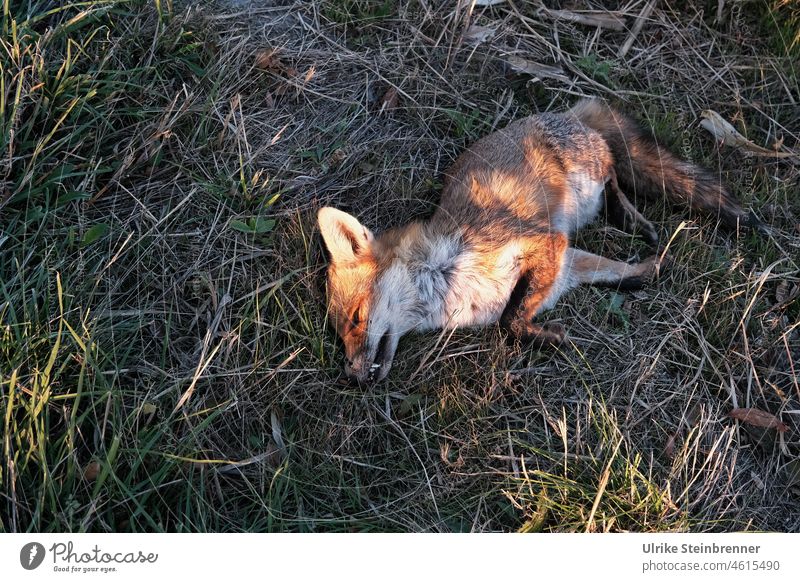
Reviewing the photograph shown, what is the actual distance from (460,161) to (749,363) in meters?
2.34

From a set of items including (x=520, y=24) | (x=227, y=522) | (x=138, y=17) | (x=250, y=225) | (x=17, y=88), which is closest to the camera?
(x=227, y=522)

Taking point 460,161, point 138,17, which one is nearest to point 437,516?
point 460,161

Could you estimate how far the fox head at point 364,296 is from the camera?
3.96 metres

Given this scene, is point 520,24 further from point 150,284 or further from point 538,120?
point 150,284

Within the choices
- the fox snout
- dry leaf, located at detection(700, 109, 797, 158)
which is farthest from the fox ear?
dry leaf, located at detection(700, 109, 797, 158)

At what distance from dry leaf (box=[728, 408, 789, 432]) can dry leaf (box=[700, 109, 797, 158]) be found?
83.5 inches

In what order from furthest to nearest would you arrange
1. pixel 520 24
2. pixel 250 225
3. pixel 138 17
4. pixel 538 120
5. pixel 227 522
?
pixel 520 24 → pixel 538 120 → pixel 138 17 → pixel 250 225 → pixel 227 522

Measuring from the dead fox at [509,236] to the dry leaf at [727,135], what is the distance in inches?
20.5

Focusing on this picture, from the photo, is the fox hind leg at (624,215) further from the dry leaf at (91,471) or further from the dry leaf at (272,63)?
the dry leaf at (91,471)

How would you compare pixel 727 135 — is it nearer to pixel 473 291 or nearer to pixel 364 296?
pixel 473 291

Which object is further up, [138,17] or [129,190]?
[138,17]

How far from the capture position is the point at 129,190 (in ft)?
13.8

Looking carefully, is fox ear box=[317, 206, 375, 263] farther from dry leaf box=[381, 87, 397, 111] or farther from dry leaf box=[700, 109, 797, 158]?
dry leaf box=[700, 109, 797, 158]
